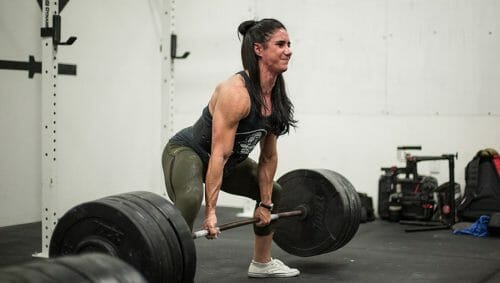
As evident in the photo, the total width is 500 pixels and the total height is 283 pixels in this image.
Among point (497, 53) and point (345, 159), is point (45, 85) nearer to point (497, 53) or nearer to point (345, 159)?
point (345, 159)

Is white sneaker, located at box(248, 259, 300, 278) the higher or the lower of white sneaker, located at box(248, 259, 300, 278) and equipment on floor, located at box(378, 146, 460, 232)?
the lower

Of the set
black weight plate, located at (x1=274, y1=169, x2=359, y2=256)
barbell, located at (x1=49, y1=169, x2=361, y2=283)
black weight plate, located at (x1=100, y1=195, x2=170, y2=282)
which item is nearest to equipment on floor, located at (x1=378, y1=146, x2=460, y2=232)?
black weight plate, located at (x1=274, y1=169, x2=359, y2=256)

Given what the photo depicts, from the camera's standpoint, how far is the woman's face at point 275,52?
305cm

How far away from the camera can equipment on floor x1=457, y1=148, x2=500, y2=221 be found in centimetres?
528

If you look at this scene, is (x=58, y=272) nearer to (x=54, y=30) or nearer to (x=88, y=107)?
(x=54, y=30)

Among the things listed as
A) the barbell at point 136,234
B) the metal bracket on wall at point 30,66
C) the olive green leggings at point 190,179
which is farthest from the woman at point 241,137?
the metal bracket on wall at point 30,66

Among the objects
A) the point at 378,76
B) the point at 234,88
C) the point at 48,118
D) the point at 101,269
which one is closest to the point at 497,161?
the point at 378,76

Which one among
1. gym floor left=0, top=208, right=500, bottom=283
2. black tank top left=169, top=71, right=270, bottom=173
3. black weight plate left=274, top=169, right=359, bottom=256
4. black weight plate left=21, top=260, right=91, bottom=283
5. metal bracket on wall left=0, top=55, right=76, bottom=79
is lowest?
gym floor left=0, top=208, right=500, bottom=283

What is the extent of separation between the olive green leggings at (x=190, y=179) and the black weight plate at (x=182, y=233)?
0.42 metres

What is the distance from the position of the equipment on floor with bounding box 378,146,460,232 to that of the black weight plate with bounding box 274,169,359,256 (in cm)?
200

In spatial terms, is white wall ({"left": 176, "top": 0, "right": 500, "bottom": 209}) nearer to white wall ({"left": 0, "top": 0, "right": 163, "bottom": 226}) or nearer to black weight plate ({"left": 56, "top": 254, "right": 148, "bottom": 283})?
white wall ({"left": 0, "top": 0, "right": 163, "bottom": 226})

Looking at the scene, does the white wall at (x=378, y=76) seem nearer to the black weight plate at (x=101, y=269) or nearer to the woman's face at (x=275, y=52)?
the woman's face at (x=275, y=52)

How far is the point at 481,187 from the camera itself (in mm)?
5348

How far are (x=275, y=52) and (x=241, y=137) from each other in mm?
411
